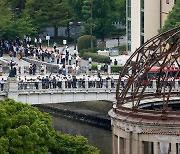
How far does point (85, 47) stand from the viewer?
14088 cm

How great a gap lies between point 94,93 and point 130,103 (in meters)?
36.0

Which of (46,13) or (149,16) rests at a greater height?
(46,13)

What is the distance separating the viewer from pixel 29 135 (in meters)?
Answer: 73.4

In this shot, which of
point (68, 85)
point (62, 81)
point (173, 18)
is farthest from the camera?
point (173, 18)

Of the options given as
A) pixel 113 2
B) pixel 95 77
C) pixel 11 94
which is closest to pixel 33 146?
pixel 11 94

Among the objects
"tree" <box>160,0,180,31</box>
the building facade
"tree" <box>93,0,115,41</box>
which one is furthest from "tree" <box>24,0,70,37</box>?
"tree" <box>160,0,180,31</box>

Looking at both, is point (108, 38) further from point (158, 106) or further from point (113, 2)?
point (158, 106)

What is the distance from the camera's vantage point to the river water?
95844 mm

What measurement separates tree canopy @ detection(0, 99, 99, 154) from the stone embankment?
2756 centimetres

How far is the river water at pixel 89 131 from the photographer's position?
95844 mm

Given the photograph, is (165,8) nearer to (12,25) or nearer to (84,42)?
(84,42)

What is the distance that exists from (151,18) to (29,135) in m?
61.8

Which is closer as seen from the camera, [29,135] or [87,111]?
[29,135]

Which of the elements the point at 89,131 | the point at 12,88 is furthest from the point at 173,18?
the point at 12,88
